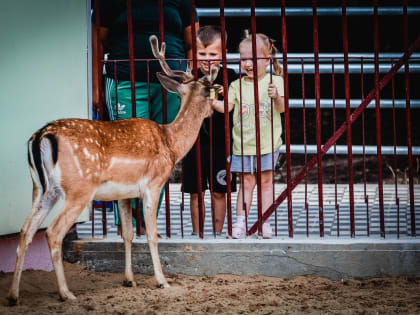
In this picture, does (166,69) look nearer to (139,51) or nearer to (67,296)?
(139,51)

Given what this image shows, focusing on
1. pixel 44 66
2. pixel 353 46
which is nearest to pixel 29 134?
pixel 44 66

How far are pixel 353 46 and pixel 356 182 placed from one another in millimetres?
2056

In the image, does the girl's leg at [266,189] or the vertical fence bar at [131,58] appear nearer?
the vertical fence bar at [131,58]

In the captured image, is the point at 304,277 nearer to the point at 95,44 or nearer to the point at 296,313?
the point at 296,313

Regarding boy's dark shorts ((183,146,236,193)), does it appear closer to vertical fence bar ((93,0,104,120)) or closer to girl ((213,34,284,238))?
girl ((213,34,284,238))

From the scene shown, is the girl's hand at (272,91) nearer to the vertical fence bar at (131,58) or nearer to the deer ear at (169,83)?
the deer ear at (169,83)

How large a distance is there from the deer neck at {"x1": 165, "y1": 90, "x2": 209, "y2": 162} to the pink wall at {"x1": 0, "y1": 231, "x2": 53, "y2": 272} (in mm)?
1213

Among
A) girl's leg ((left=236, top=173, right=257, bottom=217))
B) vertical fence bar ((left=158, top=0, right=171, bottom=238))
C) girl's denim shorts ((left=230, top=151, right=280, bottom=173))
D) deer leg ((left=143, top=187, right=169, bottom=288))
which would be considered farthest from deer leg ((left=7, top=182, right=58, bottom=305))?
girl's denim shorts ((left=230, top=151, right=280, bottom=173))

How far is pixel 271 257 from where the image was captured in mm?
5223

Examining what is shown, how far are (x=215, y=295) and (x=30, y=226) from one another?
4.09 ft

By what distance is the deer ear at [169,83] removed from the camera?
16.4 ft

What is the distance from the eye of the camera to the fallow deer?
4.36 meters

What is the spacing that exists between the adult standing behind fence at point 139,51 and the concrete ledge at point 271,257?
1.49ft

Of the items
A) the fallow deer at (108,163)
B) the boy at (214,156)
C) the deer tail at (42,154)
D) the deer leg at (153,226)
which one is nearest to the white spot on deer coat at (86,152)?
the fallow deer at (108,163)
